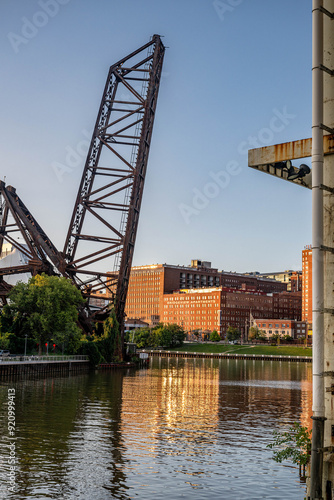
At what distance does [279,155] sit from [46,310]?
5690 centimetres

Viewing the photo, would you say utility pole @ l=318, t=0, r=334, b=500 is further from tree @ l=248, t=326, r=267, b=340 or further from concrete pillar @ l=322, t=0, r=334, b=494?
tree @ l=248, t=326, r=267, b=340

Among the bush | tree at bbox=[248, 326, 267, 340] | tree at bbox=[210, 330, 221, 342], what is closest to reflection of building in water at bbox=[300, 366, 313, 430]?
the bush

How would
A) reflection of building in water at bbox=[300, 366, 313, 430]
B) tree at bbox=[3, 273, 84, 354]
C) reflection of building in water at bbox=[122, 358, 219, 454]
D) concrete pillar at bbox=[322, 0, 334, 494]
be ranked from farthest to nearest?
1. tree at bbox=[3, 273, 84, 354]
2. reflection of building in water at bbox=[300, 366, 313, 430]
3. reflection of building in water at bbox=[122, 358, 219, 454]
4. concrete pillar at bbox=[322, 0, 334, 494]

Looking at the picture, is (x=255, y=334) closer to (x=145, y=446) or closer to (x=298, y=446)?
(x=145, y=446)

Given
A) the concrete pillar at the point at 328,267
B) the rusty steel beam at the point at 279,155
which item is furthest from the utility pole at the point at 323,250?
the rusty steel beam at the point at 279,155

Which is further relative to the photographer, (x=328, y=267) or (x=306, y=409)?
(x=306, y=409)

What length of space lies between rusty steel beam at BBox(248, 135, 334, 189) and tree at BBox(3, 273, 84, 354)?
181 ft

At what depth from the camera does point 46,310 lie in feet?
219

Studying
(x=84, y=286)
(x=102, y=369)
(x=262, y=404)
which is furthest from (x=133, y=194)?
(x=262, y=404)

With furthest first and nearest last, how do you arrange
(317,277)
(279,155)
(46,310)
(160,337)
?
(160,337) < (46,310) < (279,155) < (317,277)

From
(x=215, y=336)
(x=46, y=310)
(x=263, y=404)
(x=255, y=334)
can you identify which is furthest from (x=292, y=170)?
(x=255, y=334)

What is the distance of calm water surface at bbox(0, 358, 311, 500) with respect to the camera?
1895cm

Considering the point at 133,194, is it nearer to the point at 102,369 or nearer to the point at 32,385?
the point at 102,369

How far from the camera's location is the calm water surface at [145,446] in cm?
1895
